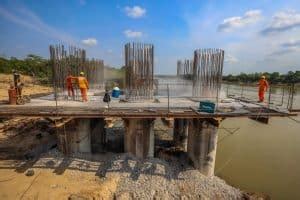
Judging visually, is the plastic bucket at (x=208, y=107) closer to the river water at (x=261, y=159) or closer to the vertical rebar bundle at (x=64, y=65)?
the river water at (x=261, y=159)

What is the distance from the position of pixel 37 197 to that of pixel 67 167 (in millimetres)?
2211

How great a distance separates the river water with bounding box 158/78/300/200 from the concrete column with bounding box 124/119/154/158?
3938 millimetres

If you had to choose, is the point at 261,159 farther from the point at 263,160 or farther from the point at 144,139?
the point at 144,139

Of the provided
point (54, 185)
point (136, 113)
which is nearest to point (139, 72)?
point (136, 113)

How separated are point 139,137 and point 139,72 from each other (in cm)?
427

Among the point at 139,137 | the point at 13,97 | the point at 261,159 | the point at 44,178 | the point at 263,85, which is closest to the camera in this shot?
the point at 44,178

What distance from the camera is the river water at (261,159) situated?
1215 cm

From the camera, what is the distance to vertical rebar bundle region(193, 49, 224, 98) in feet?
46.1

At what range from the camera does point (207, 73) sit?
47.2ft

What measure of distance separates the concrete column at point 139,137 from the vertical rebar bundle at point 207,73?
16.4ft

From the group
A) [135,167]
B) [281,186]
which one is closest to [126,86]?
[135,167]

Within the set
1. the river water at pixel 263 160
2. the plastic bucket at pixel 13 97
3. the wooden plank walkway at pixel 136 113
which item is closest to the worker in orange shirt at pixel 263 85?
the wooden plank walkway at pixel 136 113

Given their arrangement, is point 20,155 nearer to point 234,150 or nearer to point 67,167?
point 67,167

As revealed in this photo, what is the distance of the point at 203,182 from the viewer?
35.8 feet
